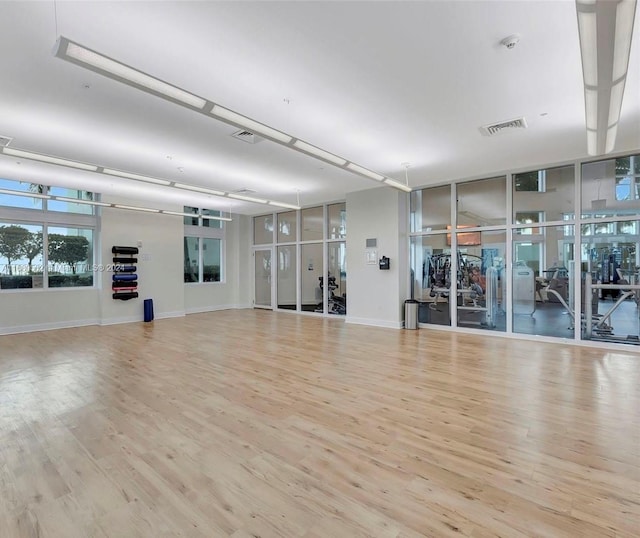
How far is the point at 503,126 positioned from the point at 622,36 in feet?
8.01

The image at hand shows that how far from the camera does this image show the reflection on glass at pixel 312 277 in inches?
396

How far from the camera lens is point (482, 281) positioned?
728cm

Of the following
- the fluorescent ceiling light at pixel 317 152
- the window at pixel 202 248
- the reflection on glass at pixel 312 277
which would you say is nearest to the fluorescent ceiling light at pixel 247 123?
the fluorescent ceiling light at pixel 317 152

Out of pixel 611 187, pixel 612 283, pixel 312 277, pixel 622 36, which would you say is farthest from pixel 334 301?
pixel 622 36

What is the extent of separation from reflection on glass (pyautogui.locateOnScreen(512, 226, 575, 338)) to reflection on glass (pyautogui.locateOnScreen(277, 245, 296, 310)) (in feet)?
20.2

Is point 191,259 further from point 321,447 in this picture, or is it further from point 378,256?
point 321,447

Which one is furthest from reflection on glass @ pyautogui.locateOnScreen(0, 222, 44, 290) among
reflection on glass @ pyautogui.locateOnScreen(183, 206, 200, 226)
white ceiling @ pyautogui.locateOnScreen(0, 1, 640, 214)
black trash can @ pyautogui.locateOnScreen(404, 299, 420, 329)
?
black trash can @ pyautogui.locateOnScreen(404, 299, 420, 329)

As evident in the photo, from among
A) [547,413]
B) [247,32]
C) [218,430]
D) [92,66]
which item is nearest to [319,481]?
[218,430]

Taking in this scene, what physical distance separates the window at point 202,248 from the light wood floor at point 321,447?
5.86 m

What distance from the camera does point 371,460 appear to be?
2416mm

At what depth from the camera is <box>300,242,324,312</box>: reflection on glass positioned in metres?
10.0

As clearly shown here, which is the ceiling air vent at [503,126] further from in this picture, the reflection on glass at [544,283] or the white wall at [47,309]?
the white wall at [47,309]

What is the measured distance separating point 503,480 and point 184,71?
4.13 meters

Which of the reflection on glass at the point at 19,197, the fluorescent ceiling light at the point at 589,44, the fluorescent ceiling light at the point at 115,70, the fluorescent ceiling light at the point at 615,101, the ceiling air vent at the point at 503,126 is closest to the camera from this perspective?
the fluorescent ceiling light at the point at 589,44
